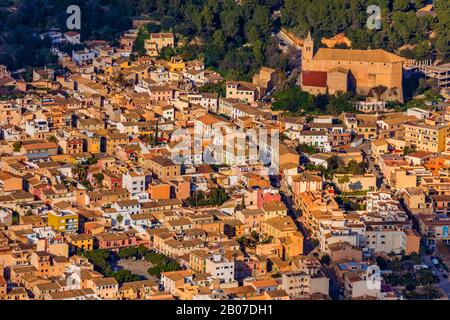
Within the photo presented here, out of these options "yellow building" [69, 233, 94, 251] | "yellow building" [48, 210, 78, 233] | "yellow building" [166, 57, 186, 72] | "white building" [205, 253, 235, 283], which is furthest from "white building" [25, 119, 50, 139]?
"white building" [205, 253, 235, 283]

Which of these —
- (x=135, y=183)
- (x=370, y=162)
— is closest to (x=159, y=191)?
(x=135, y=183)

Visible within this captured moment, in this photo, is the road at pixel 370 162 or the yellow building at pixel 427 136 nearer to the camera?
the road at pixel 370 162

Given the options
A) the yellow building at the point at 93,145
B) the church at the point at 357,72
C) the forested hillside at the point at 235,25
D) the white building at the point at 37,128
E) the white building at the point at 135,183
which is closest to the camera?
the white building at the point at 135,183

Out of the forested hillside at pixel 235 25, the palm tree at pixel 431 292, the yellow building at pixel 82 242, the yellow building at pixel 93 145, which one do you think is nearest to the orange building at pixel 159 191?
the yellow building at pixel 82 242

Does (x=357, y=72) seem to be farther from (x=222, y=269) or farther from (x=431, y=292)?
(x=222, y=269)

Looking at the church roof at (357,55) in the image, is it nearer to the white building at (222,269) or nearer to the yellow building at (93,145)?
the yellow building at (93,145)

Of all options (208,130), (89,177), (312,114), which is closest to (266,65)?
(312,114)

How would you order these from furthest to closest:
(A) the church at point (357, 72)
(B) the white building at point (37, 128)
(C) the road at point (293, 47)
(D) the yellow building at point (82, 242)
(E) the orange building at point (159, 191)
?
(C) the road at point (293, 47)
(A) the church at point (357, 72)
(B) the white building at point (37, 128)
(E) the orange building at point (159, 191)
(D) the yellow building at point (82, 242)
